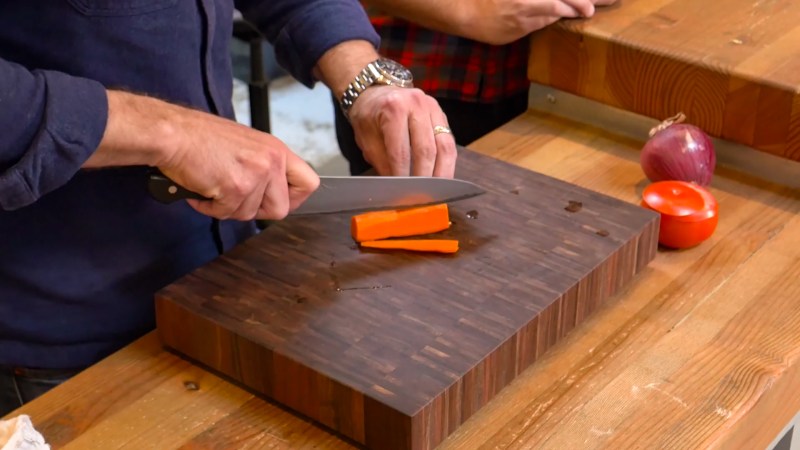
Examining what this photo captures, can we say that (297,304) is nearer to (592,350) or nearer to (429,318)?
(429,318)

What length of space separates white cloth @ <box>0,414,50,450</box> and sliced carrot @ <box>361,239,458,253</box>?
37cm

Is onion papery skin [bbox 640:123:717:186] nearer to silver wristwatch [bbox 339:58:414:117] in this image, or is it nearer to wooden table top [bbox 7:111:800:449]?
wooden table top [bbox 7:111:800:449]

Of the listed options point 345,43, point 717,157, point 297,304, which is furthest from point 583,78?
point 297,304

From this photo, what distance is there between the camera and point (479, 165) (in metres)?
1.24

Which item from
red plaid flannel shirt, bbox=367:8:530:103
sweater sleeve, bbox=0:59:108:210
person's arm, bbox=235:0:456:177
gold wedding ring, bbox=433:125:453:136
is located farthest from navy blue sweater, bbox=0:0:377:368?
red plaid flannel shirt, bbox=367:8:530:103

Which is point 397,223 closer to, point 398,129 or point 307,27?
point 398,129

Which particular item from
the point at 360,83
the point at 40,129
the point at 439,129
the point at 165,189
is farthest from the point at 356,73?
the point at 40,129

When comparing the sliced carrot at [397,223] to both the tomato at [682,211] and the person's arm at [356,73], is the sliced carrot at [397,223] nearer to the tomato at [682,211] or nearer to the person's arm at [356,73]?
the person's arm at [356,73]

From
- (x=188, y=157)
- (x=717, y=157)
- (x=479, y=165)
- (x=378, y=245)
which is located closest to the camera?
(x=188, y=157)

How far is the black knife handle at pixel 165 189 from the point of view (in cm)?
100

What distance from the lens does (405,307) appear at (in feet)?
3.28

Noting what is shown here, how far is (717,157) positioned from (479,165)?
33cm

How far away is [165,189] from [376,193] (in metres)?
0.22

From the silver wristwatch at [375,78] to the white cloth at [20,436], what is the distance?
55 centimetres
